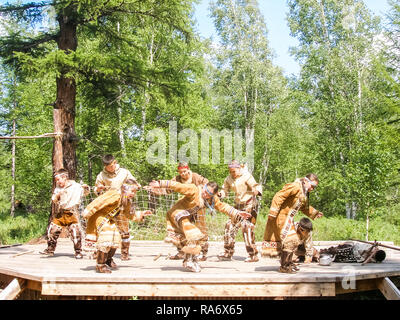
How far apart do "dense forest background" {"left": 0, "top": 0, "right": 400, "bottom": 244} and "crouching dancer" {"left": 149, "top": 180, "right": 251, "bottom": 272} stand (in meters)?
5.07

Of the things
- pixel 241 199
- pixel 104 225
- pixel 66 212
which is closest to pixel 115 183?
pixel 66 212

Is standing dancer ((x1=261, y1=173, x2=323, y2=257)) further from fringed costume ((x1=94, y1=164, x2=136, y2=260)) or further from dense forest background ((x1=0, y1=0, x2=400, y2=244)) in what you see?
dense forest background ((x1=0, y1=0, x2=400, y2=244))

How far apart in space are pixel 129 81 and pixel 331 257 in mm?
7127

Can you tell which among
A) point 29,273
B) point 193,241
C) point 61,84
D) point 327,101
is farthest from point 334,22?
point 29,273

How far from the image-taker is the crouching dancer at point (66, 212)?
7.36 metres

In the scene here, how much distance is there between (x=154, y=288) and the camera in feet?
16.6

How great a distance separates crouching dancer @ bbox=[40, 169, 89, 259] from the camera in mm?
7355

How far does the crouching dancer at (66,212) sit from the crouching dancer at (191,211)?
2.11m

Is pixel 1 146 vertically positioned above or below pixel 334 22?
below

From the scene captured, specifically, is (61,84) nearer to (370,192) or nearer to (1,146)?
(370,192)

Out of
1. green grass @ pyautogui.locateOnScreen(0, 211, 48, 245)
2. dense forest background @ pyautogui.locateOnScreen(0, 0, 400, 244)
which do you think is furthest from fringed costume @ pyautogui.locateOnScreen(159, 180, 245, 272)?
green grass @ pyautogui.locateOnScreen(0, 211, 48, 245)

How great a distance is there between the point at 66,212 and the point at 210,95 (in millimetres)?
18762

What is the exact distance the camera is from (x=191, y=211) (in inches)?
236

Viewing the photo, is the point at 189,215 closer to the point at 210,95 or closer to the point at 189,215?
the point at 189,215
